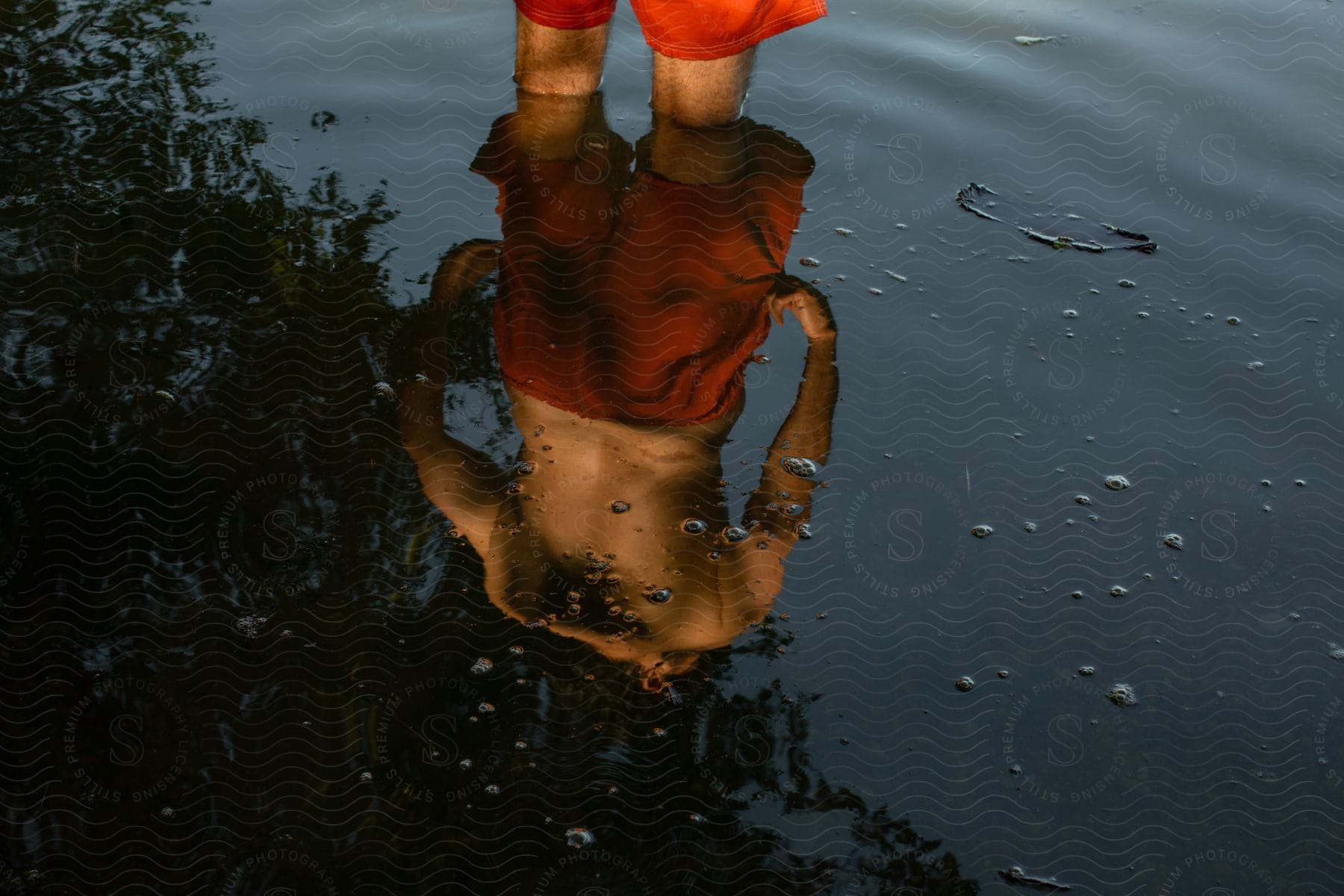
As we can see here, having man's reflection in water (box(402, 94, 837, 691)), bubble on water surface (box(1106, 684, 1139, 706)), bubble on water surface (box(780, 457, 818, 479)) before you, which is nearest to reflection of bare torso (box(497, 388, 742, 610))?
man's reflection in water (box(402, 94, 837, 691))

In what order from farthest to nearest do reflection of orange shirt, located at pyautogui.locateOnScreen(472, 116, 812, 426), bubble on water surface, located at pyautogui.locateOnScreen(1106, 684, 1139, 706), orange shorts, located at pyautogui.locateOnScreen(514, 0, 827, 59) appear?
1. orange shorts, located at pyautogui.locateOnScreen(514, 0, 827, 59)
2. reflection of orange shirt, located at pyautogui.locateOnScreen(472, 116, 812, 426)
3. bubble on water surface, located at pyautogui.locateOnScreen(1106, 684, 1139, 706)

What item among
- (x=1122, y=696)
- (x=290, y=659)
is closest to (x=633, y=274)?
(x=290, y=659)

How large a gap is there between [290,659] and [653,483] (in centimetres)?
63

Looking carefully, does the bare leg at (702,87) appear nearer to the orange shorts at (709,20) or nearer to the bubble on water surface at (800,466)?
the orange shorts at (709,20)

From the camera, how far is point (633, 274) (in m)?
2.36

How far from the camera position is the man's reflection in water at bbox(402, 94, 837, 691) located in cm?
182

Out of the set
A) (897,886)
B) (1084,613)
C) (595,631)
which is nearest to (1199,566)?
(1084,613)

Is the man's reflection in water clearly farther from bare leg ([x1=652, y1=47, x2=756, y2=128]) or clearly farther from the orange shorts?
the orange shorts

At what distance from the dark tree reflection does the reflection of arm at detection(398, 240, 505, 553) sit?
0.03 metres

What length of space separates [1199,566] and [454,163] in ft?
5.55

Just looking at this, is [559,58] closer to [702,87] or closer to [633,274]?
[702,87]

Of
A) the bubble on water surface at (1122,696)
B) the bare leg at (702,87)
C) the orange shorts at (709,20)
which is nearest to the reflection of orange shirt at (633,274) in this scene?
the bare leg at (702,87)

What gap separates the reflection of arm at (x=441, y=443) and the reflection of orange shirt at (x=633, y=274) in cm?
11

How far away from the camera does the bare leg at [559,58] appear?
2639 millimetres
